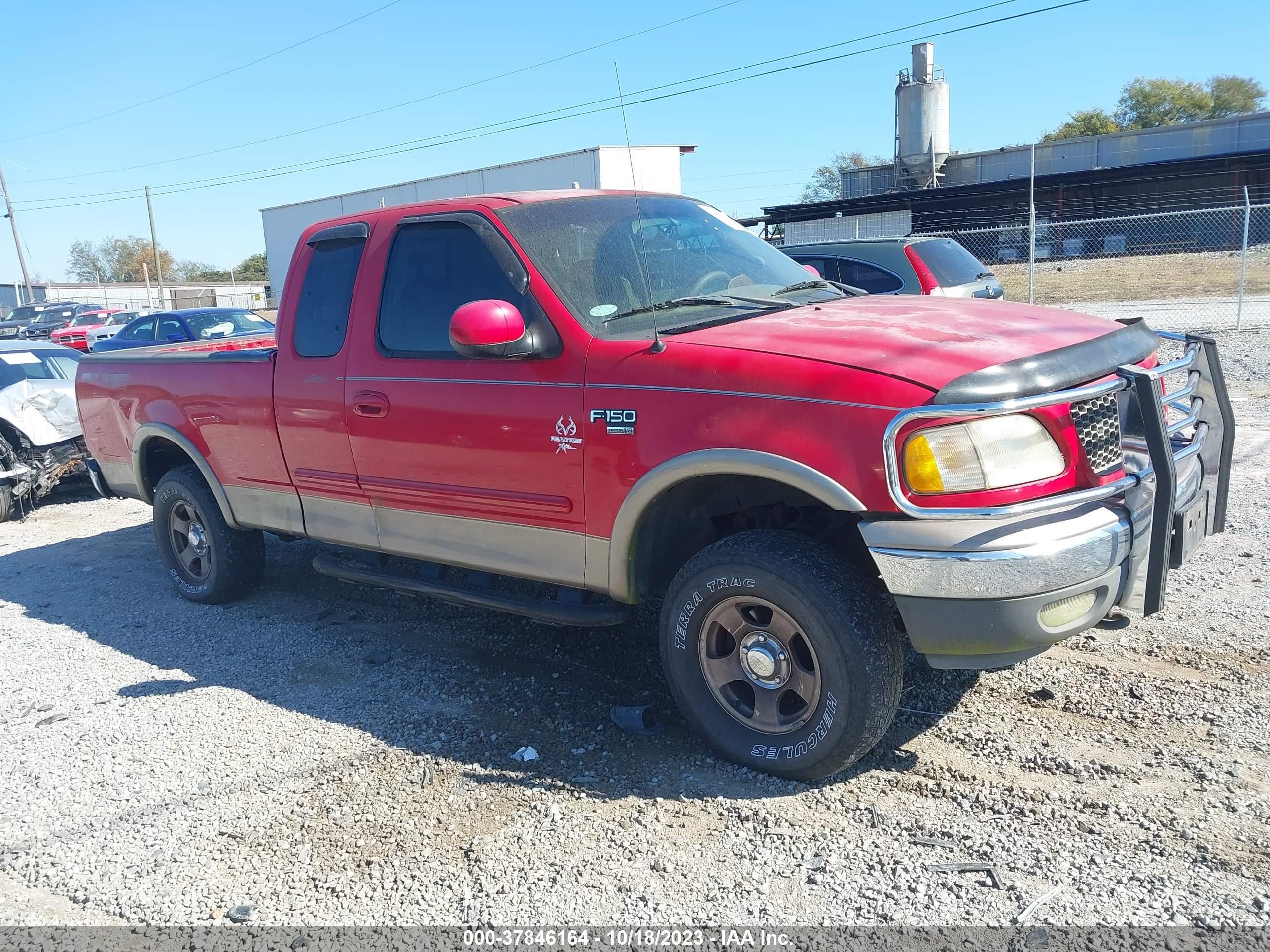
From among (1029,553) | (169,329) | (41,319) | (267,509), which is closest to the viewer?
(1029,553)

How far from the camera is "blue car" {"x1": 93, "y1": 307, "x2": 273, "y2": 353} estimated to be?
1554 centimetres

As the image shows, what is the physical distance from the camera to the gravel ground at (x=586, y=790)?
2.95 meters

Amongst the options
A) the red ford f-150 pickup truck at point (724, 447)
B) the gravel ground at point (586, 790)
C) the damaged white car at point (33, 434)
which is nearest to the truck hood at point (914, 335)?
the red ford f-150 pickup truck at point (724, 447)

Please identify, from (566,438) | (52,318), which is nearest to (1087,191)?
(52,318)

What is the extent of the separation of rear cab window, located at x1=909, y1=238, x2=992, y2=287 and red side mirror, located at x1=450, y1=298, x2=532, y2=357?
21.7 feet

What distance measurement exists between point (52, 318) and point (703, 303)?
132ft

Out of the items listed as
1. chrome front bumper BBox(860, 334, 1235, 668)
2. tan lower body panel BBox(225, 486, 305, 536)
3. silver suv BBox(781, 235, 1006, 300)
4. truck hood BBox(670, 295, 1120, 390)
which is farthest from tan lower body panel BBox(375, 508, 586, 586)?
silver suv BBox(781, 235, 1006, 300)

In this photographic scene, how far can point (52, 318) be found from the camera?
37.4 meters

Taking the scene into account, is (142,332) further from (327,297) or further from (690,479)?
(690,479)

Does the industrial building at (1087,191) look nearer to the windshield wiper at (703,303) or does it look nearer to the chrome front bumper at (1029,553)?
the windshield wiper at (703,303)

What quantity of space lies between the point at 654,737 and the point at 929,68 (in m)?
58.3

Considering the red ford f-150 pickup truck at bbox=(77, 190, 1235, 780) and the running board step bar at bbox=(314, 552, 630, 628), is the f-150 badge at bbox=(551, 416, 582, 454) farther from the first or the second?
the running board step bar at bbox=(314, 552, 630, 628)

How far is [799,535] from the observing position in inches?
138

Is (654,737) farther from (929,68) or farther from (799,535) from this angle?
(929,68)
